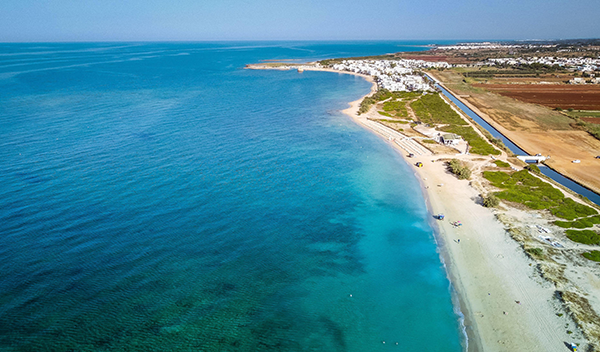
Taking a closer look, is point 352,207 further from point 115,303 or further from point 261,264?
point 115,303

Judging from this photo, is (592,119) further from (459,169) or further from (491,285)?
(491,285)

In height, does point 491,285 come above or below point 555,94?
below

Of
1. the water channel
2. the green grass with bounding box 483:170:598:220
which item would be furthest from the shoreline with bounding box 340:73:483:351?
the water channel

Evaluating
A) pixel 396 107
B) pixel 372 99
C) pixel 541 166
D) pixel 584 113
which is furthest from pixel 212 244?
pixel 584 113

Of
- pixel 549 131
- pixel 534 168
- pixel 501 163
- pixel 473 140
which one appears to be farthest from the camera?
pixel 549 131

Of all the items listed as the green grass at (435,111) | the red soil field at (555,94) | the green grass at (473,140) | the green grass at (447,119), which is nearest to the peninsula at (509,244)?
the green grass at (473,140)

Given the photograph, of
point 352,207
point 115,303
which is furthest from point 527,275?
point 115,303
